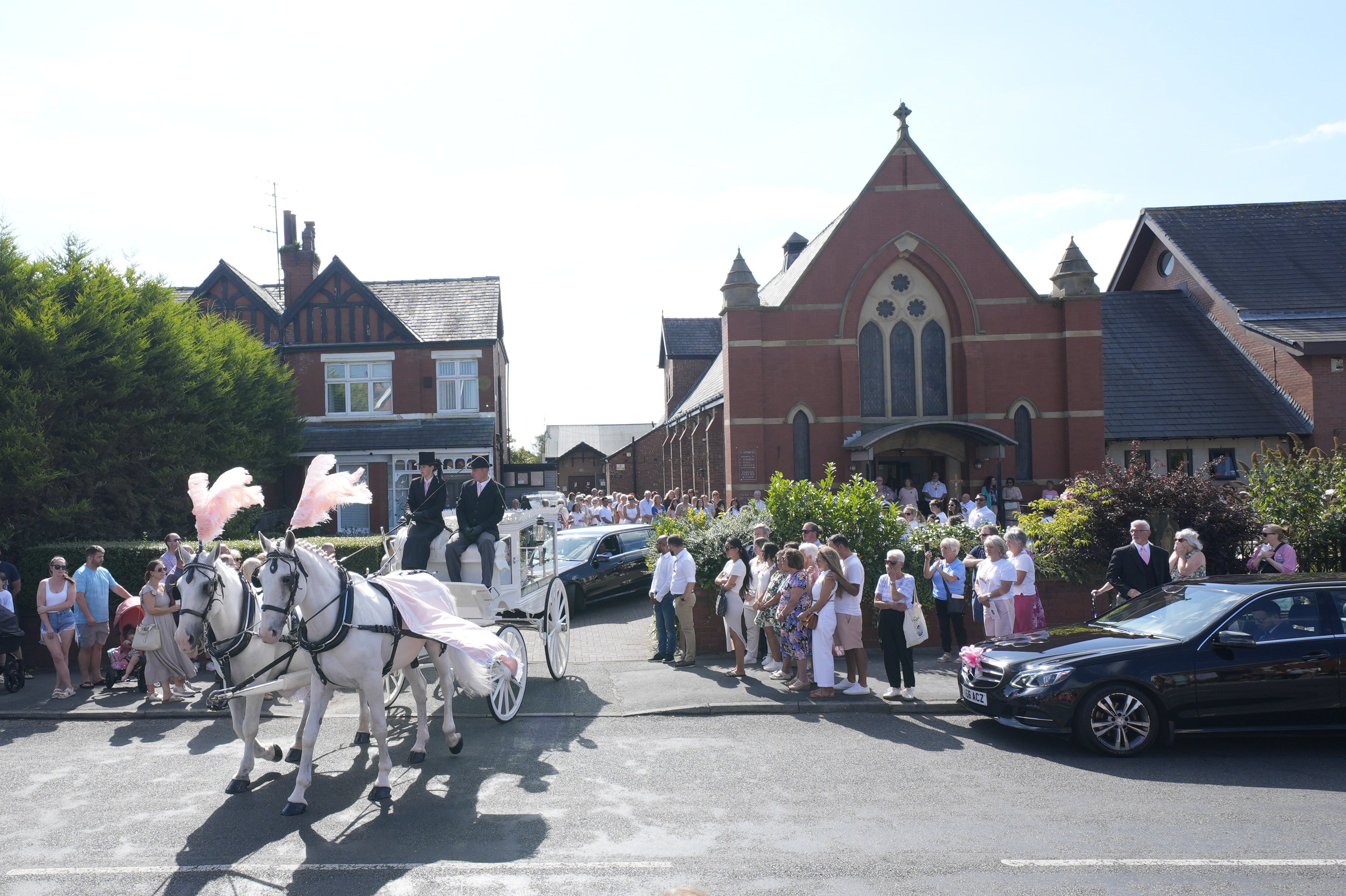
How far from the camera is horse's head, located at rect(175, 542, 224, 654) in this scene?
21.1ft

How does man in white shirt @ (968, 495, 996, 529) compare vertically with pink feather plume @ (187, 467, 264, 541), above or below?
below

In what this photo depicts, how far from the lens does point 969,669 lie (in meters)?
8.95

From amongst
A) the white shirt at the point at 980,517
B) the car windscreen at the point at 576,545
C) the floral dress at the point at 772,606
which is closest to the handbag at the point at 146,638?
the floral dress at the point at 772,606

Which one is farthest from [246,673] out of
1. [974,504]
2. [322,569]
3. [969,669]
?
[974,504]

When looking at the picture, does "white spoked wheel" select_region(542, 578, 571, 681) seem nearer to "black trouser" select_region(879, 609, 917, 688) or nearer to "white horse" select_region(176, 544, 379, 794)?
"white horse" select_region(176, 544, 379, 794)

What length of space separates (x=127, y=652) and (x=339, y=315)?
20.4 metres

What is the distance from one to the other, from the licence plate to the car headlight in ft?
1.49

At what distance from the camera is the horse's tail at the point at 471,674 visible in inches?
305

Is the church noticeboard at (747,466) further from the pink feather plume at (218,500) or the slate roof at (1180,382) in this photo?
the pink feather plume at (218,500)

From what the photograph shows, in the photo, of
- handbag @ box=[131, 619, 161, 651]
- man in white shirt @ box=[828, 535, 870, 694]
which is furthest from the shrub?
handbag @ box=[131, 619, 161, 651]

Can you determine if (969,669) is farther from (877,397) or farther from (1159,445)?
(1159,445)

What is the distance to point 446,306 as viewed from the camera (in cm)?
3148

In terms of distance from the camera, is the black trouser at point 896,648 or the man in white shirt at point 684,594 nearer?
the black trouser at point 896,648

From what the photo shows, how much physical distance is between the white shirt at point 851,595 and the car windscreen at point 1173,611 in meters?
2.35
